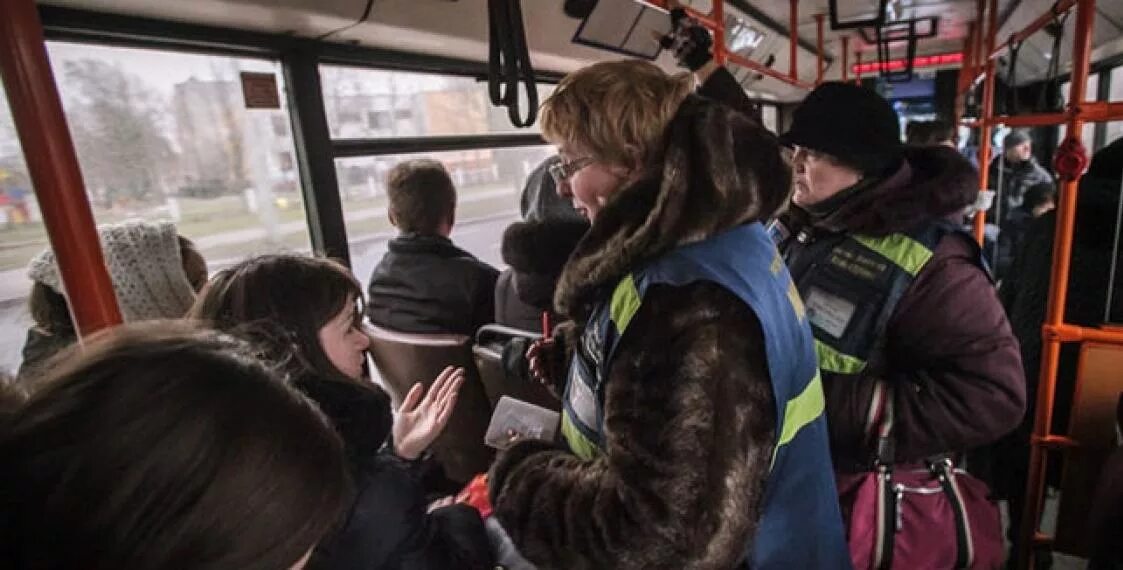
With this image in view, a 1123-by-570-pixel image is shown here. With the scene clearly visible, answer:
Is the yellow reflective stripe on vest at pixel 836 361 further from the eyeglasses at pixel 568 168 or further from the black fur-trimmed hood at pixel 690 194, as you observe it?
the eyeglasses at pixel 568 168

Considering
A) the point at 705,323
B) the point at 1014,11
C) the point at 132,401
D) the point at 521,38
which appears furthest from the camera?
the point at 1014,11

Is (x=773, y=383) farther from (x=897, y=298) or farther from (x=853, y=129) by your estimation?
(x=853, y=129)

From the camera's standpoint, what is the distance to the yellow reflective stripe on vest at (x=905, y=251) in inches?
52.2

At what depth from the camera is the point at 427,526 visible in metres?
1.19

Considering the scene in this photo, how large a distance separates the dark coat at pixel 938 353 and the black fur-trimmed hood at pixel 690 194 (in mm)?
536

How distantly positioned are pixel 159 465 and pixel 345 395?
0.58 metres

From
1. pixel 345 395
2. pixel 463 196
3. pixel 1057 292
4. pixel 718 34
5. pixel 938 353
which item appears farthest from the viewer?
pixel 463 196

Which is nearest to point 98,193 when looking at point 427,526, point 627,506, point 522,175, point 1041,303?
point 427,526

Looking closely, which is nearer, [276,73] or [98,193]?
[98,193]

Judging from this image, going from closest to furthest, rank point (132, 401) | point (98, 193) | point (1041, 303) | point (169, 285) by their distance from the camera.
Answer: point (132, 401) → point (169, 285) → point (98, 193) → point (1041, 303)

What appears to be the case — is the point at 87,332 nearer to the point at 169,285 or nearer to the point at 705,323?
the point at 705,323

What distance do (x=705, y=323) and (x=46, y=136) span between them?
35.7 inches

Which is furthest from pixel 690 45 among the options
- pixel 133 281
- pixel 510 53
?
pixel 133 281

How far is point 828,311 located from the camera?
1.43m
